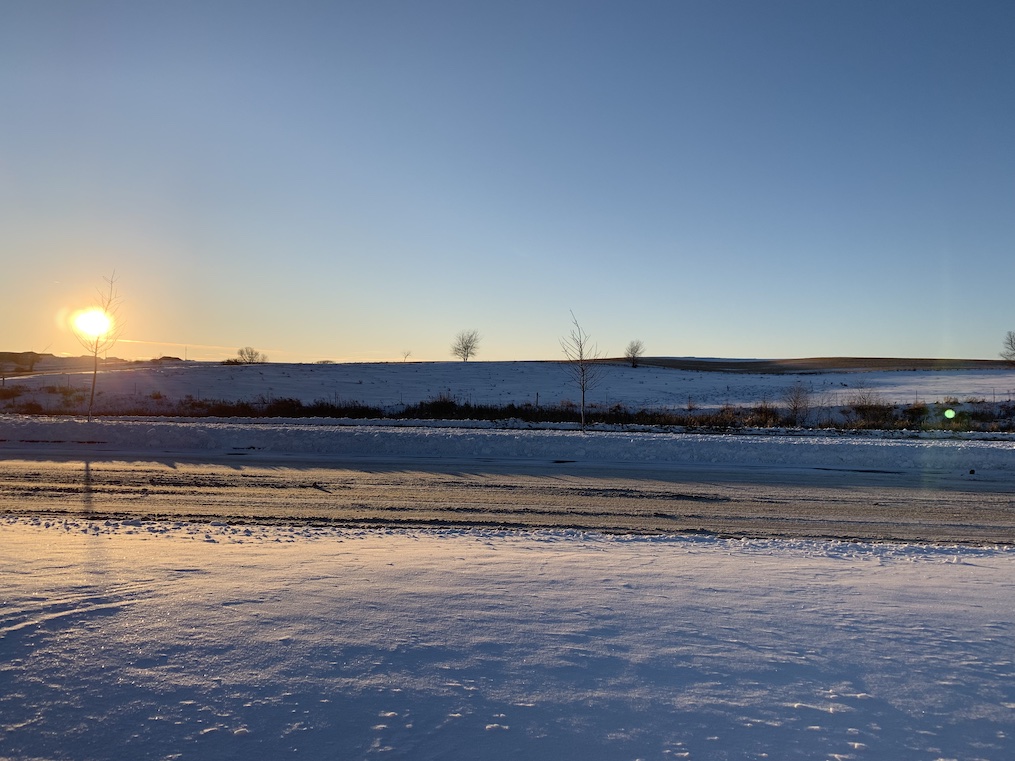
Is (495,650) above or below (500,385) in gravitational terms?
below

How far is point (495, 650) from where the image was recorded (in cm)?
414

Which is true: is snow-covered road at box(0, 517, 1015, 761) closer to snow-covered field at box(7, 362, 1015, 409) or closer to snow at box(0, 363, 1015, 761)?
snow at box(0, 363, 1015, 761)

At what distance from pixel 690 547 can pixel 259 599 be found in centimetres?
447

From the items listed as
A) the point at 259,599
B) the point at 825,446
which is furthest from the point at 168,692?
the point at 825,446

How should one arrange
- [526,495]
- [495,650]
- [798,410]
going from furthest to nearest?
[798,410], [526,495], [495,650]

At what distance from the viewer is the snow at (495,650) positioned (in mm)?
3271

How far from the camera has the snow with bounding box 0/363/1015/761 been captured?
327 centimetres

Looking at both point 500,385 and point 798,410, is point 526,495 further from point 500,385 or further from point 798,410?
point 500,385

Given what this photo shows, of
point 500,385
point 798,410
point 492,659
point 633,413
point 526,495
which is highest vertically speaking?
point 500,385

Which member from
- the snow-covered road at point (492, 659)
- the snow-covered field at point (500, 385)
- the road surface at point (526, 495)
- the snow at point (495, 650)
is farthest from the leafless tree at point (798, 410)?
the snow-covered road at point (492, 659)

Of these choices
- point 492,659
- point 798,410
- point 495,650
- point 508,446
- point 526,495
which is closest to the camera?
point 492,659

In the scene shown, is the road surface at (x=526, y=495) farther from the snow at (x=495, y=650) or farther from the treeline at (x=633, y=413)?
the treeline at (x=633, y=413)

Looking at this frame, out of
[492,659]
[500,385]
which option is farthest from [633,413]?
[492,659]

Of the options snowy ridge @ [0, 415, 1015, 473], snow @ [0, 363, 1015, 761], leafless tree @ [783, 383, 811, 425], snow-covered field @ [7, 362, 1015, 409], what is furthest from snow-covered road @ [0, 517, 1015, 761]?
snow-covered field @ [7, 362, 1015, 409]
